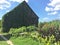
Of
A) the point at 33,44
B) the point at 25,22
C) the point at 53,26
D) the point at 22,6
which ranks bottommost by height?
the point at 33,44

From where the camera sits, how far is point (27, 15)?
3712 cm

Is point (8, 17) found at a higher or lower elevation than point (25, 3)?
lower

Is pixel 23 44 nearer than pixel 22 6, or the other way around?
pixel 23 44

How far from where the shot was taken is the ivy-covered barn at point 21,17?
118ft

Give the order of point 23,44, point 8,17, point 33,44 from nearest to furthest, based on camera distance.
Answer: point 33,44 → point 23,44 → point 8,17

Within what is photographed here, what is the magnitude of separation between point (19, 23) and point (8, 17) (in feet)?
7.41

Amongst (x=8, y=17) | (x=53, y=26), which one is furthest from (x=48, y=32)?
(x=8, y=17)

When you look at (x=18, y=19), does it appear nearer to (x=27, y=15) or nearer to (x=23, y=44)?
(x=27, y=15)

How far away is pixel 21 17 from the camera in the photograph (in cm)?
3712

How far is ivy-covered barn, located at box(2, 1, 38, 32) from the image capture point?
36.1 meters

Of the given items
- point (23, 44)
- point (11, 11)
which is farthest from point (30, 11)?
point (23, 44)

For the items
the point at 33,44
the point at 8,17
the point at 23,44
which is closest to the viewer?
the point at 33,44

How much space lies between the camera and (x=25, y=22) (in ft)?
122

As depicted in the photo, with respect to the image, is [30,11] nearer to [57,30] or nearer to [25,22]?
[25,22]
